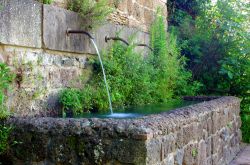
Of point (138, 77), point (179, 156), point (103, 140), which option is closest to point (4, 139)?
point (103, 140)

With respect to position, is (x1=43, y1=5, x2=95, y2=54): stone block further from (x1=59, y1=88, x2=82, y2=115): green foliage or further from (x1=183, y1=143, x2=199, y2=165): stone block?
(x1=183, y1=143, x2=199, y2=165): stone block

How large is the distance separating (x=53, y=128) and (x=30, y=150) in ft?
0.80

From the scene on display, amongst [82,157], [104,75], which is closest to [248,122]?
[104,75]

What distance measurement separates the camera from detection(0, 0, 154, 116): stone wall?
324 cm

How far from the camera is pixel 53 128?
2697mm

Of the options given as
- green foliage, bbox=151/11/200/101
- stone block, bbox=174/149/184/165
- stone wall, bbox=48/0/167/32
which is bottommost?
stone block, bbox=174/149/184/165

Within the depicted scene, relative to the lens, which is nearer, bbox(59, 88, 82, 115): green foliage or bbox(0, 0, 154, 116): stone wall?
bbox(0, 0, 154, 116): stone wall

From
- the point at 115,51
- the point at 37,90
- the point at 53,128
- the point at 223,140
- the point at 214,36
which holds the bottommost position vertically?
the point at 223,140

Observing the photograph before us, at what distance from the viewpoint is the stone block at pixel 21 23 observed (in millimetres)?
3150

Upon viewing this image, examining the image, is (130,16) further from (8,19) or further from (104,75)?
(8,19)

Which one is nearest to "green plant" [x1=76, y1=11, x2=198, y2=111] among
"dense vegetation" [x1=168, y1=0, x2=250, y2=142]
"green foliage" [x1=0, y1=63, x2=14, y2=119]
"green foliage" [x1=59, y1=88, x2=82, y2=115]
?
"green foliage" [x1=59, y1=88, x2=82, y2=115]

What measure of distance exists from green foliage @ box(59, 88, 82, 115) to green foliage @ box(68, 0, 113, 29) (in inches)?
31.5

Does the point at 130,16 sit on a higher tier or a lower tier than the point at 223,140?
higher

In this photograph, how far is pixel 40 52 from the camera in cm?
362
